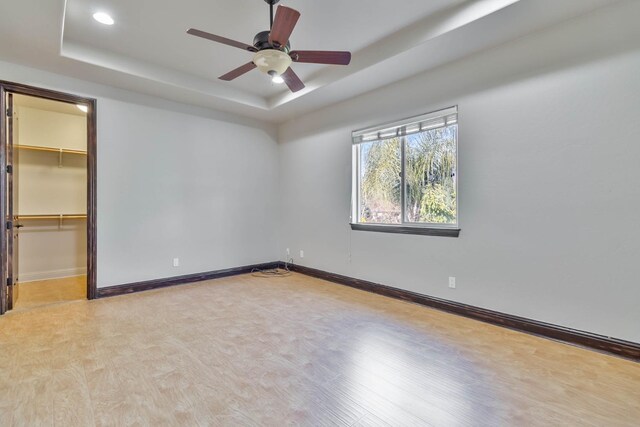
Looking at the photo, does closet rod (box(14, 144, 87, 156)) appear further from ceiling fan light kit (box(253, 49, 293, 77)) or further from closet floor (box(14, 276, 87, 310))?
ceiling fan light kit (box(253, 49, 293, 77))

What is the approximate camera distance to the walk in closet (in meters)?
4.66

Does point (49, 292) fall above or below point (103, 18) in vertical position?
below

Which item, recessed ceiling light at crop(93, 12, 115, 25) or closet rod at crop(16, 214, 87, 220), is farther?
closet rod at crop(16, 214, 87, 220)

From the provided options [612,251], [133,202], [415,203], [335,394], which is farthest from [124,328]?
[612,251]

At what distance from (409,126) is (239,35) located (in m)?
2.21

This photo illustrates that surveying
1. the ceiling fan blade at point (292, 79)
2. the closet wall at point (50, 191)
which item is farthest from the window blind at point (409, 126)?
the closet wall at point (50, 191)

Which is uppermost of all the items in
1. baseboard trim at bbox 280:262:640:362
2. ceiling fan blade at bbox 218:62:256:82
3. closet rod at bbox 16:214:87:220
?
ceiling fan blade at bbox 218:62:256:82

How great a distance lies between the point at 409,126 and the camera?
12.6ft

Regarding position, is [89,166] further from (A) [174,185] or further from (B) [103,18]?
(B) [103,18]

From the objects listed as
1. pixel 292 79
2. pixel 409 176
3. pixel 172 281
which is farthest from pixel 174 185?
pixel 409 176

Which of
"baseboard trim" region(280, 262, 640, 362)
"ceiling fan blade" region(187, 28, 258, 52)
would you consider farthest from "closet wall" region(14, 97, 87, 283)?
"baseboard trim" region(280, 262, 640, 362)

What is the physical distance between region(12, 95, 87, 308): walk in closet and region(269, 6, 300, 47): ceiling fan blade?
399cm

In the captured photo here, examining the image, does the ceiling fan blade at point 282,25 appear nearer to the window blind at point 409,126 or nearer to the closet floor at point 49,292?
the window blind at point 409,126

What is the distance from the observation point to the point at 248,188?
17.9ft
